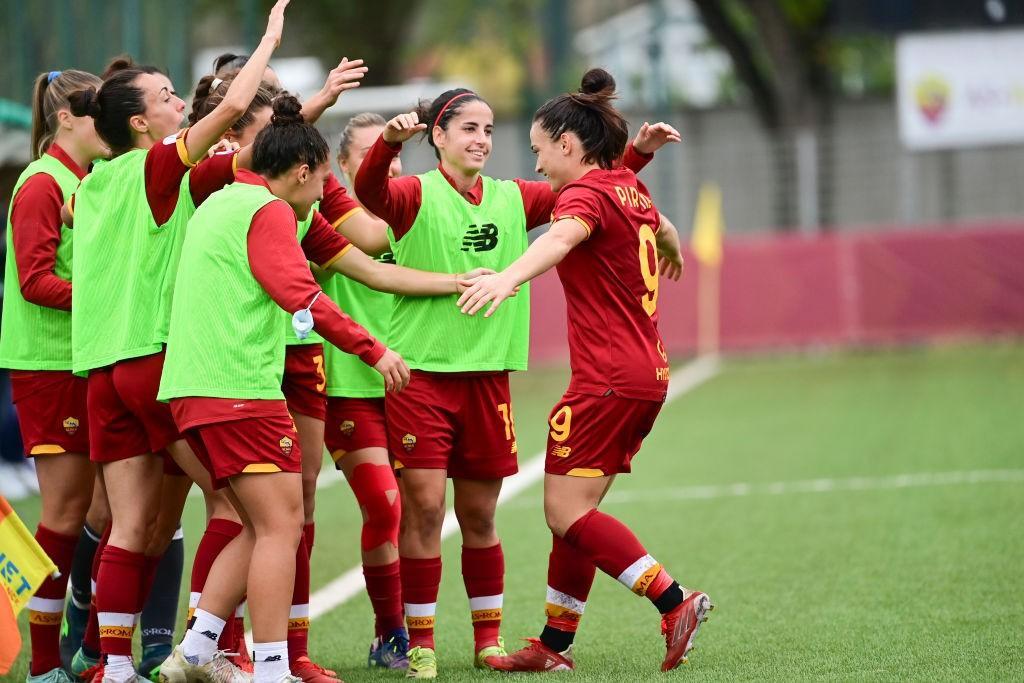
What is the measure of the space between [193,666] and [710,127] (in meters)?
21.1

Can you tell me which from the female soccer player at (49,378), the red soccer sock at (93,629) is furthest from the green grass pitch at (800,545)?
the female soccer player at (49,378)

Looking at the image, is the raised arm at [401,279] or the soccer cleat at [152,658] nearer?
the raised arm at [401,279]

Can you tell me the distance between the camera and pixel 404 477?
215 inches

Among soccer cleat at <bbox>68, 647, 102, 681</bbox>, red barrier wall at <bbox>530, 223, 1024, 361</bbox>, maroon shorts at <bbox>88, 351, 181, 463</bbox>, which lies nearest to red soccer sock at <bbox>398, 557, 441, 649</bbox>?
maroon shorts at <bbox>88, 351, 181, 463</bbox>

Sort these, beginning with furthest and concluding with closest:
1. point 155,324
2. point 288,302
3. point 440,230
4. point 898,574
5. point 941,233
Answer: point 941,233 → point 898,574 → point 440,230 → point 155,324 → point 288,302

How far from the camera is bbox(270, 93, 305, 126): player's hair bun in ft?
16.0

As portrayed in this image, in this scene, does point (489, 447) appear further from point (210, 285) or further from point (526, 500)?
point (526, 500)

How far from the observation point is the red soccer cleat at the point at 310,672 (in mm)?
5090

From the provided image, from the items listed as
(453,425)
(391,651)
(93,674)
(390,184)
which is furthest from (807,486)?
(93,674)

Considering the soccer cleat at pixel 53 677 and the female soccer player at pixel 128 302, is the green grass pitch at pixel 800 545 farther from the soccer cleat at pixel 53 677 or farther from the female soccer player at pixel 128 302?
the female soccer player at pixel 128 302

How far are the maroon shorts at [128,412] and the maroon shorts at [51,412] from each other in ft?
1.34

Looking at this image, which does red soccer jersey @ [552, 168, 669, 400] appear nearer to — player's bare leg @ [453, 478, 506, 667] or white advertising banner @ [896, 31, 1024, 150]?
player's bare leg @ [453, 478, 506, 667]

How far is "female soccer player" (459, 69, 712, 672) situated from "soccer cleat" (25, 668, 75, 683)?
154 centimetres

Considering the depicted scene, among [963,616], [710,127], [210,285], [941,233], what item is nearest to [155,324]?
[210,285]
